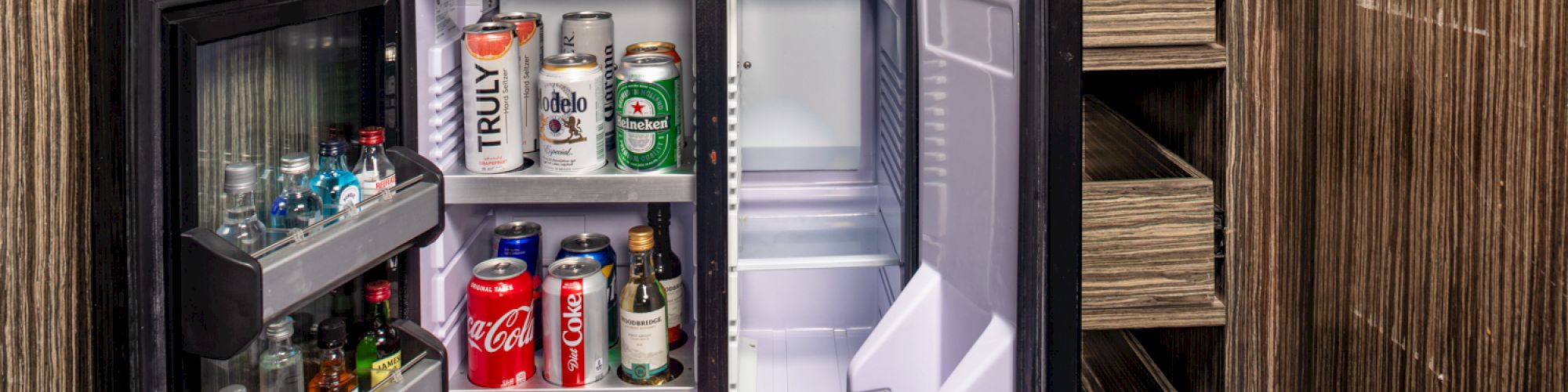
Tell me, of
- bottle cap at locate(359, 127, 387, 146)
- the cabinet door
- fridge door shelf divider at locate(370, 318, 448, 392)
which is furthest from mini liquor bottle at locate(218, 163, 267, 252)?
the cabinet door

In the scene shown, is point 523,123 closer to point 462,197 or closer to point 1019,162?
point 462,197

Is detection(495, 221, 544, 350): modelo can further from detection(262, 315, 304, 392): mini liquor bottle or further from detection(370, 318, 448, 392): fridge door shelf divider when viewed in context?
detection(262, 315, 304, 392): mini liquor bottle

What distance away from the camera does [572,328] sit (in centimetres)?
157

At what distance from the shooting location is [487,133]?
1.54 meters

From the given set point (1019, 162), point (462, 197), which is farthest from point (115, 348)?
point (1019, 162)

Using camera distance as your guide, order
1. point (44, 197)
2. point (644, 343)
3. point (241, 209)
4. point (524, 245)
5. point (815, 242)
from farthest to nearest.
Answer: point (815, 242), point (524, 245), point (644, 343), point (241, 209), point (44, 197)

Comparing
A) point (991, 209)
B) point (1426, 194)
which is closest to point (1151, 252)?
point (991, 209)

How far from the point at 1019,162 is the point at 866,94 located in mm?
930

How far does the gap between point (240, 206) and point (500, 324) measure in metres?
0.56

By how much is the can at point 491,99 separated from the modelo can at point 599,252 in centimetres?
20

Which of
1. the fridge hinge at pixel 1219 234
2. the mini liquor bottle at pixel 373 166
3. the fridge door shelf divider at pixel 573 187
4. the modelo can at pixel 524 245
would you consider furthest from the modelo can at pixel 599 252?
the fridge hinge at pixel 1219 234

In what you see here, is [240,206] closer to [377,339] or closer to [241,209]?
[241,209]

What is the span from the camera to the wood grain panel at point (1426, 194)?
843 mm

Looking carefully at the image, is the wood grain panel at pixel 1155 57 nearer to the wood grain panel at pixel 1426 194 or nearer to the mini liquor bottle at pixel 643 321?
the wood grain panel at pixel 1426 194
